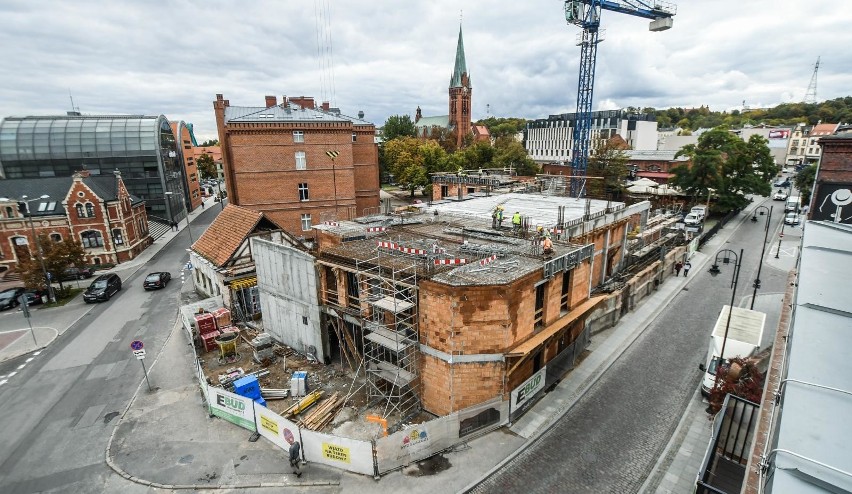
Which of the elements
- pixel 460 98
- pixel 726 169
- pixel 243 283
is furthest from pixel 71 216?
pixel 460 98

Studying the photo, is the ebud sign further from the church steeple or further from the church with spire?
the church steeple

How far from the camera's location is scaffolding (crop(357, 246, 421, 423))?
13859 mm

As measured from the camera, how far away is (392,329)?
49.3 feet

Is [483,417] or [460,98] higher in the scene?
[460,98]

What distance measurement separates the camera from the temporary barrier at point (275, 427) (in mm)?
12836

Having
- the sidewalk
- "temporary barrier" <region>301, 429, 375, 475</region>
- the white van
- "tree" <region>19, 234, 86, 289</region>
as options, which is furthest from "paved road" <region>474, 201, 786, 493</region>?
the white van

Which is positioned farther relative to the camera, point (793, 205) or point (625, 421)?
point (793, 205)

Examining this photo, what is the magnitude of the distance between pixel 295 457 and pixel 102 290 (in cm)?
2382

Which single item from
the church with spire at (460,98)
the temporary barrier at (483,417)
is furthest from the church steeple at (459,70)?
the temporary barrier at (483,417)

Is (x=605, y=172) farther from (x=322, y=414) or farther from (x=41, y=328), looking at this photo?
(x=41, y=328)

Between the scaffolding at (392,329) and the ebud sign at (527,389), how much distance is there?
354 cm

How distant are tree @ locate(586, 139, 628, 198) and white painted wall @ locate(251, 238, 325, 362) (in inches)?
1475

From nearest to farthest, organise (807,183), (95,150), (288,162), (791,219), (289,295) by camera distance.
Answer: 1. (289,295)
2. (288,162)
3. (791,219)
4. (95,150)
5. (807,183)

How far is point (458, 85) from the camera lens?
102688 mm
